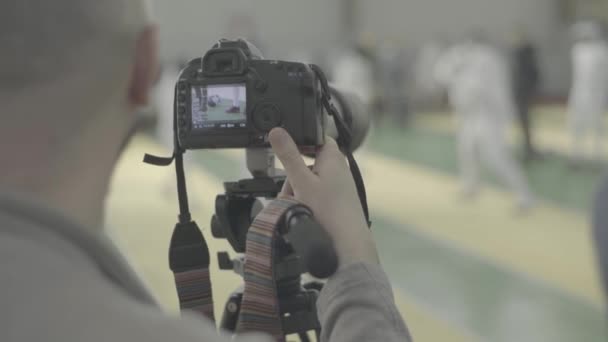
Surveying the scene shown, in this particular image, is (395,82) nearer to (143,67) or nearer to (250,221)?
(250,221)

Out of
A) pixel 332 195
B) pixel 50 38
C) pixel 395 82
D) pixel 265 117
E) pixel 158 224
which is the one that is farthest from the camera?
pixel 395 82

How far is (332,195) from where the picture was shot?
92 centimetres

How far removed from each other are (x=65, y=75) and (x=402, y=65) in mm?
15485

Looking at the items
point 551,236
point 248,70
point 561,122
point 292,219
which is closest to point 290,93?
point 248,70

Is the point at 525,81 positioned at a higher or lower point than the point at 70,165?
lower

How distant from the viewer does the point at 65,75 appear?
0.60m

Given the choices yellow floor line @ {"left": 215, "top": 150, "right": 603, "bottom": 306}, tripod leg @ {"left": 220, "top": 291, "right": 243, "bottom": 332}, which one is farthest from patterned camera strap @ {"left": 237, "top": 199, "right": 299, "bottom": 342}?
yellow floor line @ {"left": 215, "top": 150, "right": 603, "bottom": 306}

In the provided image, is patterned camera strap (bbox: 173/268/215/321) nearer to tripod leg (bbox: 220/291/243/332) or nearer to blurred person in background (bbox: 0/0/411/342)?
tripod leg (bbox: 220/291/243/332)

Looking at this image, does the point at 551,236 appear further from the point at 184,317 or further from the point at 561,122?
the point at 561,122

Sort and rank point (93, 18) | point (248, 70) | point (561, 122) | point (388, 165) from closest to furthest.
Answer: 1. point (93, 18)
2. point (248, 70)
3. point (388, 165)
4. point (561, 122)

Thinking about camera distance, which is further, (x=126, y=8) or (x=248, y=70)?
(x=248, y=70)

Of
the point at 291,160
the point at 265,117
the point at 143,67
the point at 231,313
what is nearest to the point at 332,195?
the point at 291,160

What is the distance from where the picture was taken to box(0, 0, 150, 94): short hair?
58 cm

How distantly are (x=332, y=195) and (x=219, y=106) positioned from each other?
274mm
